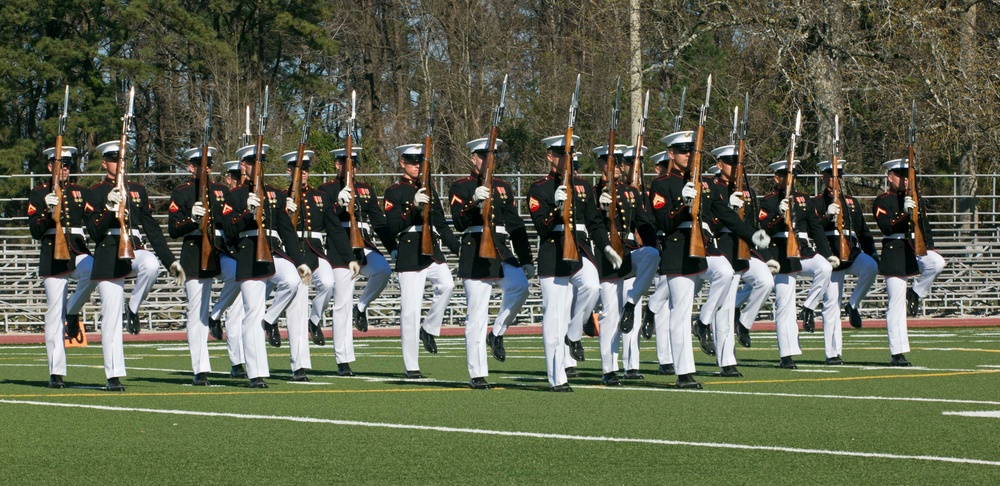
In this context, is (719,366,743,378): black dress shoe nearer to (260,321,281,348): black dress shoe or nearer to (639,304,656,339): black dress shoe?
(639,304,656,339): black dress shoe

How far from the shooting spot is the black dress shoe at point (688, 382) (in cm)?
1281

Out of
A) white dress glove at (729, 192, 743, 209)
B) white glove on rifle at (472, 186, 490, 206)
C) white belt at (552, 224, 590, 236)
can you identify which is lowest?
white belt at (552, 224, 590, 236)

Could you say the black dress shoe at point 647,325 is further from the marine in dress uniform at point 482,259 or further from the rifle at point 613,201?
the marine in dress uniform at point 482,259

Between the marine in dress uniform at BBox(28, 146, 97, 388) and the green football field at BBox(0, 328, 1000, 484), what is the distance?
1.53ft

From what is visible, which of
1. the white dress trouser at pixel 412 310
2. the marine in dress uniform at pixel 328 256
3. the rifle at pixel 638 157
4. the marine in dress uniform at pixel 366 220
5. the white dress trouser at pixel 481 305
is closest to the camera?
the white dress trouser at pixel 481 305

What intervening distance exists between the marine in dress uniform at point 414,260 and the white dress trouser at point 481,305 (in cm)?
129

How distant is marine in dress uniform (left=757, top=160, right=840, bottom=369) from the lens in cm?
1555

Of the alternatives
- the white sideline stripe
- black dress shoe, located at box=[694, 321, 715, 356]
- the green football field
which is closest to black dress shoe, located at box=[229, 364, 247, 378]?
the green football field

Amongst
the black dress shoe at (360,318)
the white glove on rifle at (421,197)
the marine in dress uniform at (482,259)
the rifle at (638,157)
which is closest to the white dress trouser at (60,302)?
the white glove on rifle at (421,197)

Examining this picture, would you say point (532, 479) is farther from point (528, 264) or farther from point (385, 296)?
point (385, 296)

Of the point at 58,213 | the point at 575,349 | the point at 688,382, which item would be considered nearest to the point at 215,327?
the point at 58,213

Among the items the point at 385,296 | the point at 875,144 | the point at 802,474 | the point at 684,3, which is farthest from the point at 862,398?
the point at 875,144

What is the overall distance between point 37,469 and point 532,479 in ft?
8.98

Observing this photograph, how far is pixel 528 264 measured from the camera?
44.1 feet
